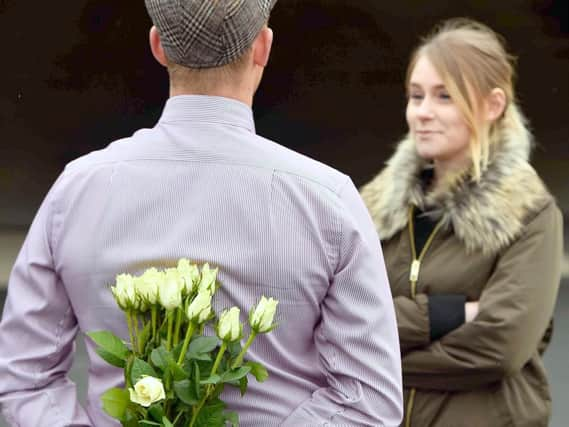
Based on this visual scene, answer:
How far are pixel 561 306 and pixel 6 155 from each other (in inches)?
120

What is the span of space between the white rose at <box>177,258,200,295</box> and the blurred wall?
5.07 m

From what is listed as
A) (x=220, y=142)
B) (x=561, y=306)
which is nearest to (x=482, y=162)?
(x=220, y=142)

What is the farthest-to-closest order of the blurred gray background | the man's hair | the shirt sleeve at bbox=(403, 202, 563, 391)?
the blurred gray background → the shirt sleeve at bbox=(403, 202, 563, 391) → the man's hair

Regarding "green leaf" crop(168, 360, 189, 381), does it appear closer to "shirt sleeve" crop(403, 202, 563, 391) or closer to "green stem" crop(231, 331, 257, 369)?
"green stem" crop(231, 331, 257, 369)

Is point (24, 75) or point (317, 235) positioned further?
point (24, 75)

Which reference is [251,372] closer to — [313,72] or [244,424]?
[244,424]

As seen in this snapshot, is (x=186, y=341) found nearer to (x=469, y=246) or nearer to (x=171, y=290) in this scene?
(x=171, y=290)

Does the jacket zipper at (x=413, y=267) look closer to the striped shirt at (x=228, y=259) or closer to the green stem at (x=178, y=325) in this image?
the striped shirt at (x=228, y=259)

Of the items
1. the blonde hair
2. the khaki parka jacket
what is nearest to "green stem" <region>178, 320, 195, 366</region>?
the khaki parka jacket

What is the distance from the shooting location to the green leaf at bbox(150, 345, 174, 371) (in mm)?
1607

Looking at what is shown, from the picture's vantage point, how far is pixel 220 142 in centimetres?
170

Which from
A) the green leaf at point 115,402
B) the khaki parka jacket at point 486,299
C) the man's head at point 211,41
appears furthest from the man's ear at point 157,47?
the khaki parka jacket at point 486,299

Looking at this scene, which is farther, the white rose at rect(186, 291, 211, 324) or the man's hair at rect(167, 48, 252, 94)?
the man's hair at rect(167, 48, 252, 94)

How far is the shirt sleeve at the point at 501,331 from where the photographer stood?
2580mm
